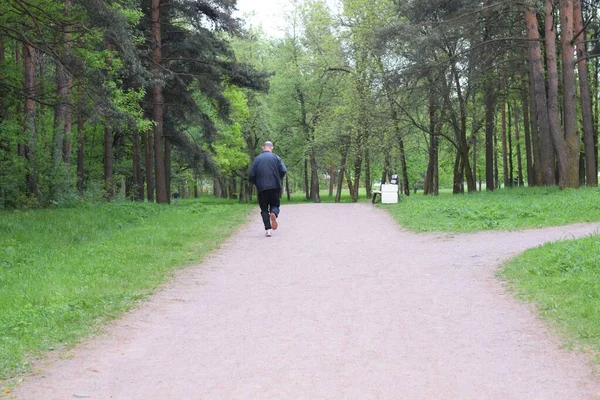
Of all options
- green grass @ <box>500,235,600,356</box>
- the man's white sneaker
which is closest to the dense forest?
the man's white sneaker

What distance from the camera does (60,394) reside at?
392 centimetres

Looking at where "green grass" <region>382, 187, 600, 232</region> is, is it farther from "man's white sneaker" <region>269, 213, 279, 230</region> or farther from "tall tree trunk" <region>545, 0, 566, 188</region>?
"man's white sneaker" <region>269, 213, 279, 230</region>

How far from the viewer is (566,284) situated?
6496 millimetres

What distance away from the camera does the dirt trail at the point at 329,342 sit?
4012 mm

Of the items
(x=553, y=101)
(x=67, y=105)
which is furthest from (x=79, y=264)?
(x=553, y=101)

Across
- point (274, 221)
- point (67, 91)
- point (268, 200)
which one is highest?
point (67, 91)

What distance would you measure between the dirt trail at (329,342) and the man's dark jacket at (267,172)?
12.2 ft

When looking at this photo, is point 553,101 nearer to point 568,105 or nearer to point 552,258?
point 568,105

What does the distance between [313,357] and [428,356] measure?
0.92 meters

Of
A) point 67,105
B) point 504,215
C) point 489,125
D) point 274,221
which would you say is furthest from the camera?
point 489,125

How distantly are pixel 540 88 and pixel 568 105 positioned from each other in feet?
3.82

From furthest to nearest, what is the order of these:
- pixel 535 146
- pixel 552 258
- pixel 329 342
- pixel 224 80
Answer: pixel 535 146
pixel 224 80
pixel 552 258
pixel 329 342

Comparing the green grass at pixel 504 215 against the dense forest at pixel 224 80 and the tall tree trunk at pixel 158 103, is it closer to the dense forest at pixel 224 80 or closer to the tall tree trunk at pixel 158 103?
the dense forest at pixel 224 80

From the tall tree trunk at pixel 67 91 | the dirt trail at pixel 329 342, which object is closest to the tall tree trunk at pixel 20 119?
the tall tree trunk at pixel 67 91
